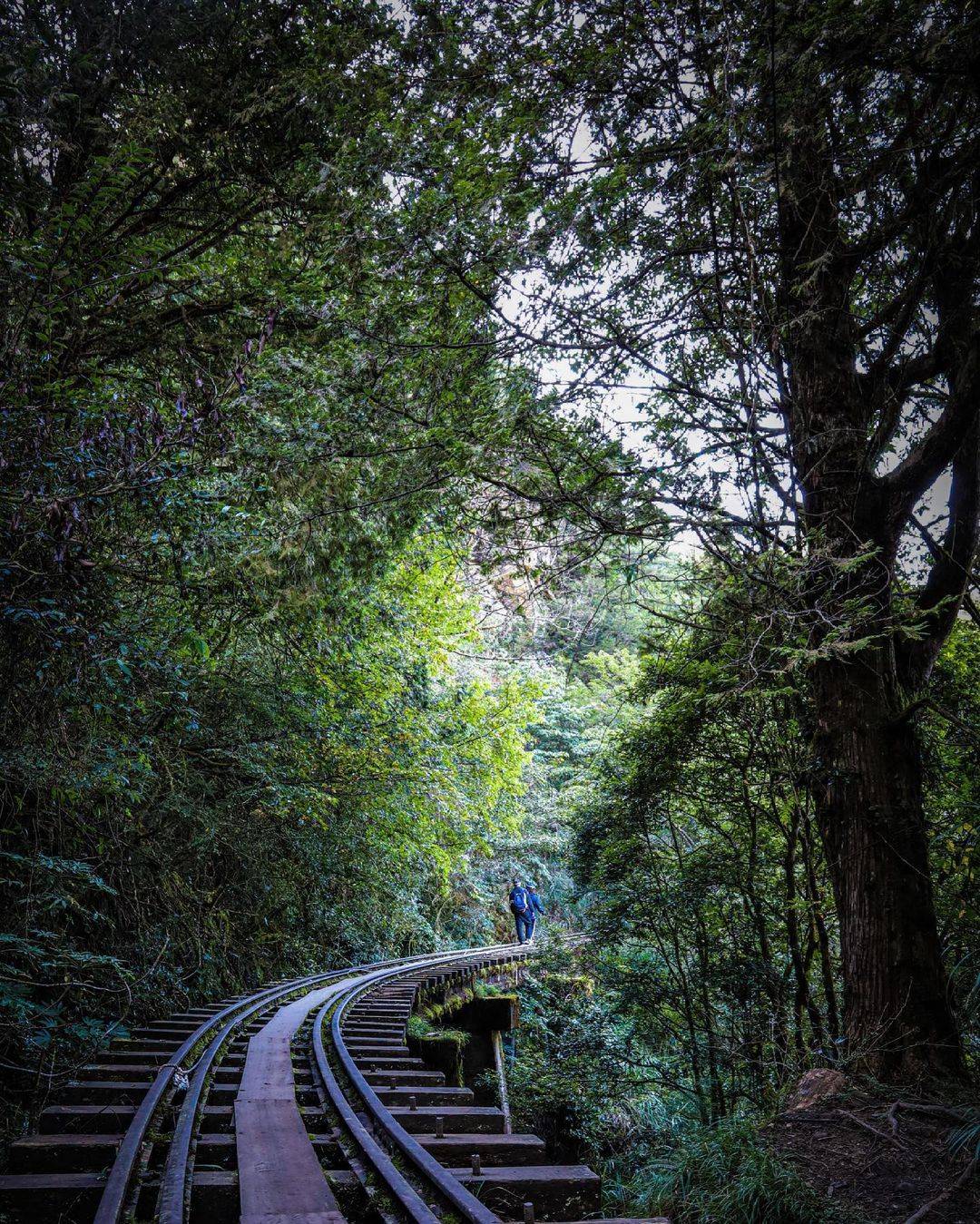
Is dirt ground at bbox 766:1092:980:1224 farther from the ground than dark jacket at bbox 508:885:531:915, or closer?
farther from the ground

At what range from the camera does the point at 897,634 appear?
5.85 m

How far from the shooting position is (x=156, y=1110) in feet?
13.5

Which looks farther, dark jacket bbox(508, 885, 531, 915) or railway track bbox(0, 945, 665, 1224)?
dark jacket bbox(508, 885, 531, 915)

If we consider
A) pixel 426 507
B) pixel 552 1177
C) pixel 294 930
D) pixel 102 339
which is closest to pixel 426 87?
pixel 426 507

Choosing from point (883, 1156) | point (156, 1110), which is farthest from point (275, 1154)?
point (883, 1156)

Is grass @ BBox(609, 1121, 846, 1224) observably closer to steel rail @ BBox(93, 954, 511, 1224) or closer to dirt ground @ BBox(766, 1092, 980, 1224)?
dirt ground @ BBox(766, 1092, 980, 1224)

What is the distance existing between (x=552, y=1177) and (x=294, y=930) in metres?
11.9

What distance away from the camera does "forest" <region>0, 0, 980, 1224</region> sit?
457 cm

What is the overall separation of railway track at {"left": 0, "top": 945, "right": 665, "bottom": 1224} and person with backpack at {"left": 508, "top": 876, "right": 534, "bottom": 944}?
14.4 metres

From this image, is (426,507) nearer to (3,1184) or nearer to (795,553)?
(795,553)

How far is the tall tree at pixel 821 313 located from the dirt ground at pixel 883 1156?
439mm

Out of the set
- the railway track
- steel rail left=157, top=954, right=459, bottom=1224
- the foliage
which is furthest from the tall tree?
steel rail left=157, top=954, right=459, bottom=1224

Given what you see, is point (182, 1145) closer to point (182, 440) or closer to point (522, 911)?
point (182, 440)

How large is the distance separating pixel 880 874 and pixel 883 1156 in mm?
1706
